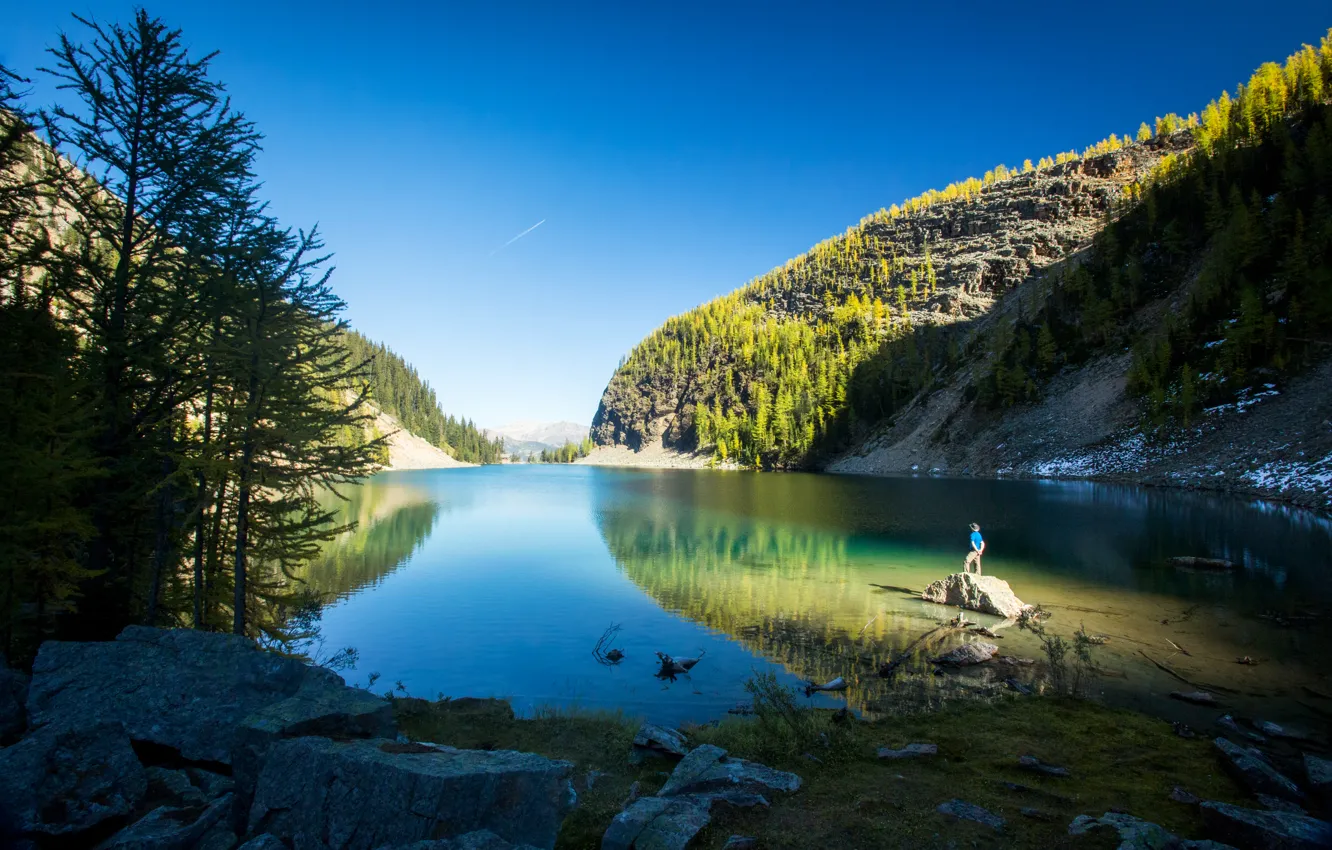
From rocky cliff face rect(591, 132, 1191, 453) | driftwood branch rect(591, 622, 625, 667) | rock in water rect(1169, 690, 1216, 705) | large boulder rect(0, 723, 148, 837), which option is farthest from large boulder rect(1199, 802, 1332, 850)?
rocky cliff face rect(591, 132, 1191, 453)

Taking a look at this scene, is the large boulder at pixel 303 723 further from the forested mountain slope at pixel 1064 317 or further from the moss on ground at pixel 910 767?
the forested mountain slope at pixel 1064 317

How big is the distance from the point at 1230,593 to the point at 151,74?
33753 mm

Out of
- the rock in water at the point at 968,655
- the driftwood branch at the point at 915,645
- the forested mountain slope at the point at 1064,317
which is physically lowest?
the driftwood branch at the point at 915,645

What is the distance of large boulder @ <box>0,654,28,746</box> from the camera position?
18.8ft

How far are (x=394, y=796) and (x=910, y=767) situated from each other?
695 centimetres

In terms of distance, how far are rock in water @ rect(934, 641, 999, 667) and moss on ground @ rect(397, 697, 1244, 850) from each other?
279cm

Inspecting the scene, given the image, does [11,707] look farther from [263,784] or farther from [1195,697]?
[1195,697]

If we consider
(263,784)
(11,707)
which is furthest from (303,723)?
(11,707)

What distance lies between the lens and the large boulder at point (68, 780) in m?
4.32

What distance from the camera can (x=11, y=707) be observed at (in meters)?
5.88

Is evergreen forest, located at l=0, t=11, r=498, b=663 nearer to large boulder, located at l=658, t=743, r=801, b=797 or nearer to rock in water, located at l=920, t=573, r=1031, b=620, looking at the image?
large boulder, located at l=658, t=743, r=801, b=797

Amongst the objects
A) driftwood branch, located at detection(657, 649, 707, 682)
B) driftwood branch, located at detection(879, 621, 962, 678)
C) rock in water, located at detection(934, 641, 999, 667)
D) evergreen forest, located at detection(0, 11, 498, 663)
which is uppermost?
evergreen forest, located at detection(0, 11, 498, 663)

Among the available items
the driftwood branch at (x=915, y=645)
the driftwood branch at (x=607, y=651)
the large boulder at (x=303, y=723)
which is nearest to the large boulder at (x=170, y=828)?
the large boulder at (x=303, y=723)

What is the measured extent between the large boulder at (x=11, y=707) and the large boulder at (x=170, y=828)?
8.00 ft
